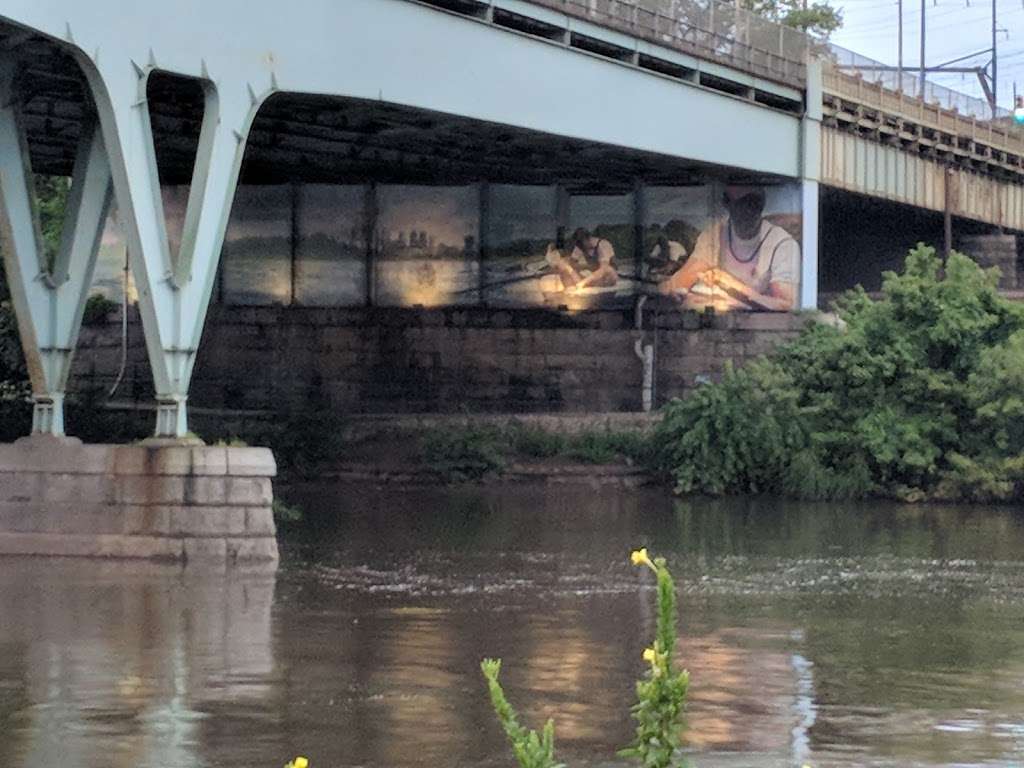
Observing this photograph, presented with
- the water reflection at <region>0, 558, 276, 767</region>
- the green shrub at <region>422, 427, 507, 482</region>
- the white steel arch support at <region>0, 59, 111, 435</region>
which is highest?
the white steel arch support at <region>0, 59, 111, 435</region>

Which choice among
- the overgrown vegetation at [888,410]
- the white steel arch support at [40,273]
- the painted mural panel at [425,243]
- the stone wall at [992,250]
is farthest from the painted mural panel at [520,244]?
the white steel arch support at [40,273]

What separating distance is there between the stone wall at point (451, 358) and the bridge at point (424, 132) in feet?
3.97

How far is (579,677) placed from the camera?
59.4ft

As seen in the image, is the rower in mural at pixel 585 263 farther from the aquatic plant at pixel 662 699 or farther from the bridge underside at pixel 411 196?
the aquatic plant at pixel 662 699

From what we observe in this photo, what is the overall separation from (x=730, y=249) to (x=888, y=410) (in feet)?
31.6

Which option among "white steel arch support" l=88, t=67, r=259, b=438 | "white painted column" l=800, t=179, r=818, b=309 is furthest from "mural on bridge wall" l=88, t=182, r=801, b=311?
"white steel arch support" l=88, t=67, r=259, b=438

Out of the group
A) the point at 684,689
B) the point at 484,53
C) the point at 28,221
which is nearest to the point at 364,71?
the point at 484,53

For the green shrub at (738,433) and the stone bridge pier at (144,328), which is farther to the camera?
the green shrub at (738,433)

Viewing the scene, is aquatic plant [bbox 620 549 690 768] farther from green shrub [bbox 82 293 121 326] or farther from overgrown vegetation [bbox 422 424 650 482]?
green shrub [bbox 82 293 121 326]

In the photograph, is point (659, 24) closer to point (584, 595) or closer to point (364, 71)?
point (364, 71)

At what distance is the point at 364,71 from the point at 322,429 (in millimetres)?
16685

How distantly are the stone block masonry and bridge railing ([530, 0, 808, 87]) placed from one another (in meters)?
16.1

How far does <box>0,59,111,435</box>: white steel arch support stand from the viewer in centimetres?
2834

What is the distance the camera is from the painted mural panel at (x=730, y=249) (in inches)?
2089
